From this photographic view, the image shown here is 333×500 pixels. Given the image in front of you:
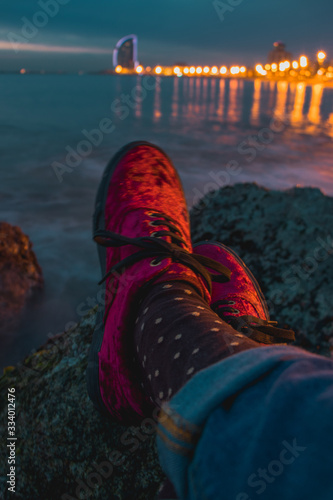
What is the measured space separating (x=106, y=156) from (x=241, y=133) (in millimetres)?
8800

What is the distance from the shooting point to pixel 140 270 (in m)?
1.64

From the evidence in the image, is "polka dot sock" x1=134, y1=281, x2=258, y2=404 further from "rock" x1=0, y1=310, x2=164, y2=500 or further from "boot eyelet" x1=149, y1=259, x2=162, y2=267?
"rock" x1=0, y1=310, x2=164, y2=500

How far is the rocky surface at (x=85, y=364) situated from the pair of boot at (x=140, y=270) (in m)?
0.25

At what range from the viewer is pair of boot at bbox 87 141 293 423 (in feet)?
4.57

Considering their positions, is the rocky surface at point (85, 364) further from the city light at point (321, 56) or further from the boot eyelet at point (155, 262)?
the city light at point (321, 56)

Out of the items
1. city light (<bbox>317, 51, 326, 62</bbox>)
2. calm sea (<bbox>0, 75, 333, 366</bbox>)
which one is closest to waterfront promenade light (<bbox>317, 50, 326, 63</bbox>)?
city light (<bbox>317, 51, 326, 62</bbox>)

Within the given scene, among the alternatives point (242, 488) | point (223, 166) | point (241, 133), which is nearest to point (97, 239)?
point (242, 488)

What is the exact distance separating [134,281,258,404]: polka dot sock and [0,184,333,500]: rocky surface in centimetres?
47

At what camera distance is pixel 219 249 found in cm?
236

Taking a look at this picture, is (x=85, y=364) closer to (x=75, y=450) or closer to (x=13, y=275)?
(x=75, y=450)

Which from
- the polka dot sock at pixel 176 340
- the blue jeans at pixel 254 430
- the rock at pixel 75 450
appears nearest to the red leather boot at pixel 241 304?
the polka dot sock at pixel 176 340

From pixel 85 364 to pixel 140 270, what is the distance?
0.60 metres

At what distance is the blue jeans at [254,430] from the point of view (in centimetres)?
66

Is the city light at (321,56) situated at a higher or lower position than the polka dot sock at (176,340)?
higher
